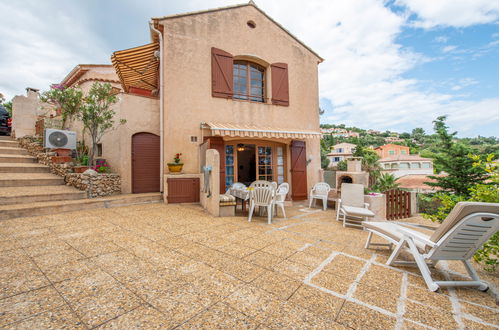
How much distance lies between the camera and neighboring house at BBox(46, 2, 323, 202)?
9.03 metres

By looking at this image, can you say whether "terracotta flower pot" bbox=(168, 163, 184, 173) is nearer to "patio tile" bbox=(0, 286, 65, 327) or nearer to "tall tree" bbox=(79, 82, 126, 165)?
"tall tree" bbox=(79, 82, 126, 165)

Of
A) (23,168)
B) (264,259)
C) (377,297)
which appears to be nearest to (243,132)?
(264,259)

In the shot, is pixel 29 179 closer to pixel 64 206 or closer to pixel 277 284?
pixel 64 206

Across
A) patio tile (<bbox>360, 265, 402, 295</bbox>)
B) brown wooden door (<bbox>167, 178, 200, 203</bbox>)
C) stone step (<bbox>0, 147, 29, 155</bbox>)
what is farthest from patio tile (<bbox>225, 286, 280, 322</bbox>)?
stone step (<bbox>0, 147, 29, 155</bbox>)

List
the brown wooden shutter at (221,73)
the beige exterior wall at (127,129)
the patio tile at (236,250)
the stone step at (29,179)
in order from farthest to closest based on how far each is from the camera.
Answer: the brown wooden shutter at (221,73) < the beige exterior wall at (127,129) < the stone step at (29,179) < the patio tile at (236,250)

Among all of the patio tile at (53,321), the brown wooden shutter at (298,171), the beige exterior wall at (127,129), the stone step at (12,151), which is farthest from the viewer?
the brown wooden shutter at (298,171)

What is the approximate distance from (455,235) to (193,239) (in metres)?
4.73

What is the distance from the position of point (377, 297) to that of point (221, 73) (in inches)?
397

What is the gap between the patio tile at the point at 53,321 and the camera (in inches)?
78.5

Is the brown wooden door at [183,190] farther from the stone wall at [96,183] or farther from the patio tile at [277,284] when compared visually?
the patio tile at [277,284]

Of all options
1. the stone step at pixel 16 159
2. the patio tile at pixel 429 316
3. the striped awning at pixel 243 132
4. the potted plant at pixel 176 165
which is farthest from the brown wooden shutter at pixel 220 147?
the stone step at pixel 16 159

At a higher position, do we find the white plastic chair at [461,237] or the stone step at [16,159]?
the stone step at [16,159]

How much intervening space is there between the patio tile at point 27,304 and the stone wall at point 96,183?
271 inches

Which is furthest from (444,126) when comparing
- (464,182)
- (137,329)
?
(137,329)
